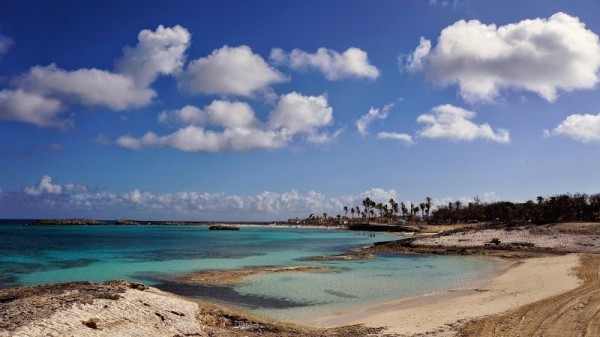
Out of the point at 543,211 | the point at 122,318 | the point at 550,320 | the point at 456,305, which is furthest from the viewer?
the point at 543,211

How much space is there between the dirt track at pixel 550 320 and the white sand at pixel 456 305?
35.2 inches

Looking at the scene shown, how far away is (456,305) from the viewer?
21.0 m

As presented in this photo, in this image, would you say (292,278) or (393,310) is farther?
(292,278)

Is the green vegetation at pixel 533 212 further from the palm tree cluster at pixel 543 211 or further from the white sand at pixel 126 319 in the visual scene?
the white sand at pixel 126 319

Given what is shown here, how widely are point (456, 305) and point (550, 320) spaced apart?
199 inches

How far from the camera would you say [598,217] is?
7431cm

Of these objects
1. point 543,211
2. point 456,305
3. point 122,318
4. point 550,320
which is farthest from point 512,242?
point 122,318

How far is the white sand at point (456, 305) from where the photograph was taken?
1734 cm

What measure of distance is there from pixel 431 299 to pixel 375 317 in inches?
231

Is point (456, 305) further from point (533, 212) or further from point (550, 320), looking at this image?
point (533, 212)


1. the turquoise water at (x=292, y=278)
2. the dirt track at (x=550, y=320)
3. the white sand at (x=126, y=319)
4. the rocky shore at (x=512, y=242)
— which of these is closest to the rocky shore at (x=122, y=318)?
the white sand at (x=126, y=319)

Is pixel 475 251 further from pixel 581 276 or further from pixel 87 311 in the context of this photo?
pixel 87 311

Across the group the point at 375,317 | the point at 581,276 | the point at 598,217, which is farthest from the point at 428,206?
the point at 375,317

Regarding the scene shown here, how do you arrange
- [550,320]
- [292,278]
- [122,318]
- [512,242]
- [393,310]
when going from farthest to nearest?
[512,242]
[292,278]
[393,310]
[550,320]
[122,318]
